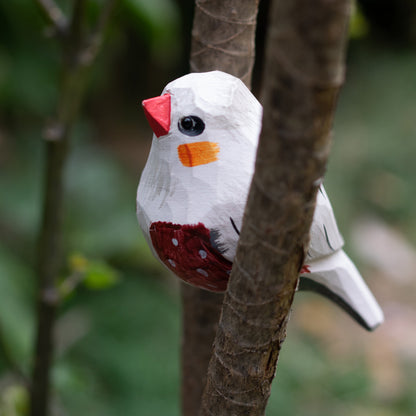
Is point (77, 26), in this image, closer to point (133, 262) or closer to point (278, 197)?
point (278, 197)

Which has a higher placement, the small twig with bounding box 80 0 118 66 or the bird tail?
the small twig with bounding box 80 0 118 66

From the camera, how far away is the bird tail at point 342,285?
0.53 m

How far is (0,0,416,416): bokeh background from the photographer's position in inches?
58.9

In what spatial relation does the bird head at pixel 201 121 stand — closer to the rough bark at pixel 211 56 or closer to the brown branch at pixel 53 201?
the rough bark at pixel 211 56

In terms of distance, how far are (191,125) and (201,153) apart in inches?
1.1

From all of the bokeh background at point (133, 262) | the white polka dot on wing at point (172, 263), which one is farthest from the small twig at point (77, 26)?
the white polka dot on wing at point (172, 263)

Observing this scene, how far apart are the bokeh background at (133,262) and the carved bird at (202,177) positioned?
0.34m

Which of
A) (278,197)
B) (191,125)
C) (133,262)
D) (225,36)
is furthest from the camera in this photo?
(133,262)

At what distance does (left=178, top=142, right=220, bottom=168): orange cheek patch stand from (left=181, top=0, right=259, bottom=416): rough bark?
191mm

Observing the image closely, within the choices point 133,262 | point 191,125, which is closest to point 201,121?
point 191,125

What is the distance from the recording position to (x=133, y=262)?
6.27ft

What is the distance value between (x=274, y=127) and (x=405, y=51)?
147 inches

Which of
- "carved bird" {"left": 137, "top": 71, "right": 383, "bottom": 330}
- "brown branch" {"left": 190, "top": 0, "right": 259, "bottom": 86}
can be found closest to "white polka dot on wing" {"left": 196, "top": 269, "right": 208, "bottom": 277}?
"carved bird" {"left": 137, "top": 71, "right": 383, "bottom": 330}

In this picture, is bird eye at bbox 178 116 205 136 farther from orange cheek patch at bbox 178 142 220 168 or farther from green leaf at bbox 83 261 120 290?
green leaf at bbox 83 261 120 290
